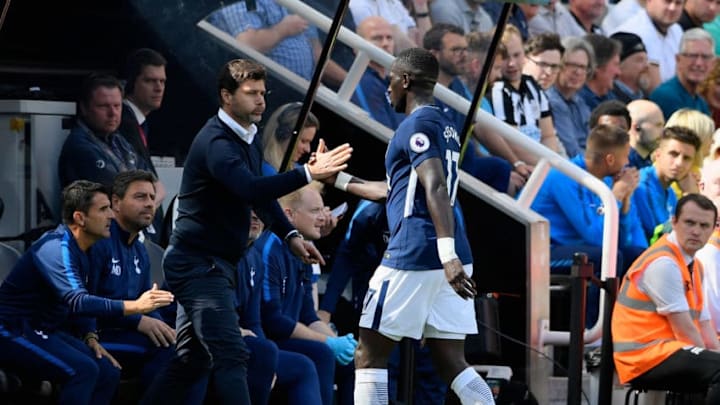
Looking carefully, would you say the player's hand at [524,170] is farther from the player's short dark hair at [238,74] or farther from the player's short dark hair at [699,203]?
the player's short dark hair at [238,74]

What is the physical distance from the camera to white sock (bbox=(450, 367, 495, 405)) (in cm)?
779

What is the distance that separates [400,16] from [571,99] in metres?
2.79

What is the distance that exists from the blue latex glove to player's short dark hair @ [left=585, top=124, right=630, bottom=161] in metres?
3.07

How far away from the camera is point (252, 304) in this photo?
901 centimetres

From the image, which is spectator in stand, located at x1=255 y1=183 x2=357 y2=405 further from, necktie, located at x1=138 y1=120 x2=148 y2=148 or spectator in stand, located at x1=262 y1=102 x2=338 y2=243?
necktie, located at x1=138 y1=120 x2=148 y2=148

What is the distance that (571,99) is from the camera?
13320 millimetres

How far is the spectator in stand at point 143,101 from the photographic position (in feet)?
29.5

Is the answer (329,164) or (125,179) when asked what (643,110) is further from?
(329,164)

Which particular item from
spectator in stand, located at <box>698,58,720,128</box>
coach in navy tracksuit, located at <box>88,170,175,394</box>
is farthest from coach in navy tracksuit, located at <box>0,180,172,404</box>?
spectator in stand, located at <box>698,58,720,128</box>

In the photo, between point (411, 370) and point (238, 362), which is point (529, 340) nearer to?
point (411, 370)

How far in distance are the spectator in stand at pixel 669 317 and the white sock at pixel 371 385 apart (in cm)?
230

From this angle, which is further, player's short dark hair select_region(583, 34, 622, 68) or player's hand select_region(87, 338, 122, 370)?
player's short dark hair select_region(583, 34, 622, 68)

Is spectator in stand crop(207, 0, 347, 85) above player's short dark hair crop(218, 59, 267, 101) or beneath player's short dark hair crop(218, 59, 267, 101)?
above

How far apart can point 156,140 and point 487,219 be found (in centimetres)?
246
